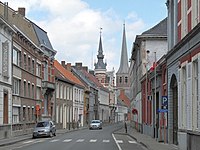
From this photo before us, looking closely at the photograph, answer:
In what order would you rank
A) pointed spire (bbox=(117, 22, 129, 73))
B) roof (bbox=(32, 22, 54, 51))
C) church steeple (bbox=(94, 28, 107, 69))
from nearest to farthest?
1. roof (bbox=(32, 22, 54, 51))
2. church steeple (bbox=(94, 28, 107, 69))
3. pointed spire (bbox=(117, 22, 129, 73))

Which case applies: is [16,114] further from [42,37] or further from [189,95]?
[189,95]

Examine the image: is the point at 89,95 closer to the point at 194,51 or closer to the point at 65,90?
the point at 65,90

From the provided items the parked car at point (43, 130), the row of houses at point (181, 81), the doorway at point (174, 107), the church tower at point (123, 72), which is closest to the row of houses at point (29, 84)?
the parked car at point (43, 130)

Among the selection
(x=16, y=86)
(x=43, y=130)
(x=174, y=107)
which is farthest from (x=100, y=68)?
(x=174, y=107)

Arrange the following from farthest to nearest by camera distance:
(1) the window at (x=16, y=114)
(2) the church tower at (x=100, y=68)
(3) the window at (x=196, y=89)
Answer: (2) the church tower at (x=100, y=68) → (1) the window at (x=16, y=114) → (3) the window at (x=196, y=89)

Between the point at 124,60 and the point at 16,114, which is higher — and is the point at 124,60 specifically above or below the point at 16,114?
above

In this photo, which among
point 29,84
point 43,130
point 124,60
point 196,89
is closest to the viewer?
point 196,89

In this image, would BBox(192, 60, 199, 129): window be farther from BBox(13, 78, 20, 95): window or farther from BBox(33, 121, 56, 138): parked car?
BBox(13, 78, 20, 95): window

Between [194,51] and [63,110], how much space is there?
54359 millimetres

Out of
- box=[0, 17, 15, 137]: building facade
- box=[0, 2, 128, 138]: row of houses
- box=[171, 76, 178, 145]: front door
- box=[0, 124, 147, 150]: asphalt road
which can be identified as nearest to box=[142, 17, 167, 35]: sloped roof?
box=[0, 2, 128, 138]: row of houses

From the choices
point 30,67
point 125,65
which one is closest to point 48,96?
point 30,67

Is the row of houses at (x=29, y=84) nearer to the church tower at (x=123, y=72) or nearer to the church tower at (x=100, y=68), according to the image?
the church tower at (x=100, y=68)

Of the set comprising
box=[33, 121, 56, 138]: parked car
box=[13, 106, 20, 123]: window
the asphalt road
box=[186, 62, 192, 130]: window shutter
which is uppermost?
box=[186, 62, 192, 130]: window shutter

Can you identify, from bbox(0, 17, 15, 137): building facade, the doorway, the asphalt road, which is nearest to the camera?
the asphalt road
